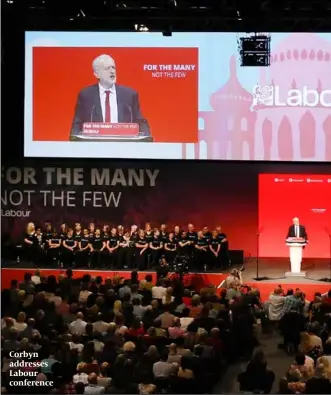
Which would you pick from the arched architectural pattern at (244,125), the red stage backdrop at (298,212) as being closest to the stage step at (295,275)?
the red stage backdrop at (298,212)

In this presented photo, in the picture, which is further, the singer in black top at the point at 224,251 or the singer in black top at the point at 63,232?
the singer in black top at the point at 63,232

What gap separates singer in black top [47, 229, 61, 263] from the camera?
16.5 meters

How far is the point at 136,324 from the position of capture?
10.9m

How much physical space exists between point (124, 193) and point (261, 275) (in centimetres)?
376

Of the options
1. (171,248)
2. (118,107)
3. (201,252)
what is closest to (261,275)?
(201,252)

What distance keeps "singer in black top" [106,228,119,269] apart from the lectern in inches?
134

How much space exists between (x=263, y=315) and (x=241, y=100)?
5286mm

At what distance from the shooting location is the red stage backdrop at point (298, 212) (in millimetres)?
16906

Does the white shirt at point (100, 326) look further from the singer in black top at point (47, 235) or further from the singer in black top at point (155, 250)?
the singer in black top at point (47, 235)

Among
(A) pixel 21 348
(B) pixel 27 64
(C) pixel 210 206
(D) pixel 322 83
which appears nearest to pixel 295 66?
(D) pixel 322 83

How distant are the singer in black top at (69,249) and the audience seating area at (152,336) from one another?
9.37ft

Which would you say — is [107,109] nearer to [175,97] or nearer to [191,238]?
[175,97]

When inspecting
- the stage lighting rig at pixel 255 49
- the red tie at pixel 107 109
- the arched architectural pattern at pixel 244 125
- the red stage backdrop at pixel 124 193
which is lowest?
the red stage backdrop at pixel 124 193
